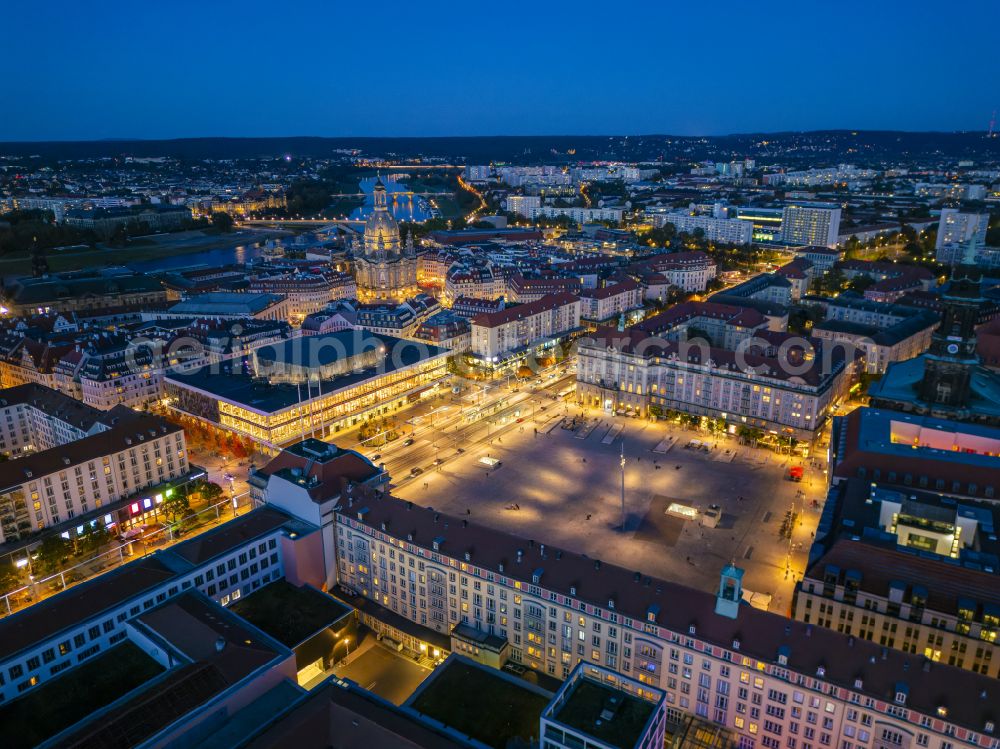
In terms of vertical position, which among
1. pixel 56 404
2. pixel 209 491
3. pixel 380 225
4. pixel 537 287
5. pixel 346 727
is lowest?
pixel 209 491

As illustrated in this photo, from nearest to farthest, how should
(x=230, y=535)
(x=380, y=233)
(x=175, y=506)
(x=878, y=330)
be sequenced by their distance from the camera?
(x=230, y=535) → (x=175, y=506) → (x=878, y=330) → (x=380, y=233)

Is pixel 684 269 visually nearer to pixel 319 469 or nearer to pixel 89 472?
pixel 319 469

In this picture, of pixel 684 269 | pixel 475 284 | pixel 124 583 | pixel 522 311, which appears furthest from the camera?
pixel 684 269

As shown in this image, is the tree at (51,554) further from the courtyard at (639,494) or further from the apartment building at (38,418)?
the courtyard at (639,494)

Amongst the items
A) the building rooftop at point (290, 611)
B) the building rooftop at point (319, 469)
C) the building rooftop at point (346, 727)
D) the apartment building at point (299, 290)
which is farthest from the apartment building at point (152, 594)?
the apartment building at point (299, 290)

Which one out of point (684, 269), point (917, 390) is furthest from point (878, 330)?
point (684, 269)

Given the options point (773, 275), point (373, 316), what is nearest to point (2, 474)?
point (373, 316)
